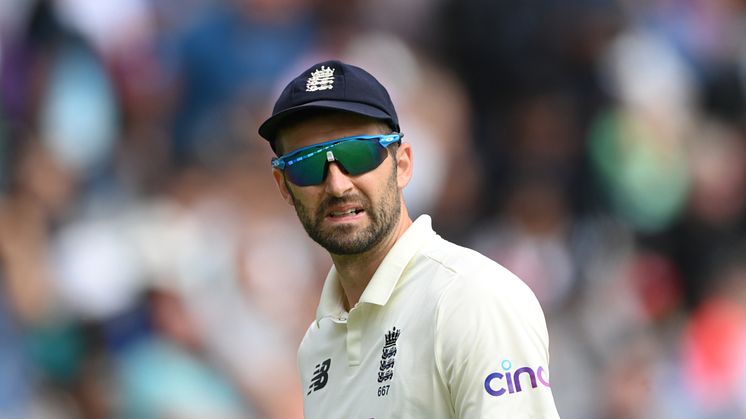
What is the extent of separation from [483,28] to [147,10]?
2.29 m

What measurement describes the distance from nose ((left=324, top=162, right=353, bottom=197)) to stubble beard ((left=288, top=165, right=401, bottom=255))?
23 millimetres

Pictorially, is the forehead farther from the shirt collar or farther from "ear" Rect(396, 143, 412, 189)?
the shirt collar

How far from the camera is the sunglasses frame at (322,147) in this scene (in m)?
2.92

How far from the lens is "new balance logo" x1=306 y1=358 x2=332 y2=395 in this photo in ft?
10.2

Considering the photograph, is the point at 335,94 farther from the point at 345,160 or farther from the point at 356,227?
the point at 356,227

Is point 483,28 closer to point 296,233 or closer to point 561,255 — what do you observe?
point 561,255

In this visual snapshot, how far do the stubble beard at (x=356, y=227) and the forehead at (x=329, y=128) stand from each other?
135mm

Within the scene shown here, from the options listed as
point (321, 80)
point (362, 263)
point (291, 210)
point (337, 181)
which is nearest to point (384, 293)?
point (362, 263)

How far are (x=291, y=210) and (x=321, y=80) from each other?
14.3ft

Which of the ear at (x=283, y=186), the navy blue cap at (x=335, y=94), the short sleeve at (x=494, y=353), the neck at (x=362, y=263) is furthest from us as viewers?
the ear at (x=283, y=186)

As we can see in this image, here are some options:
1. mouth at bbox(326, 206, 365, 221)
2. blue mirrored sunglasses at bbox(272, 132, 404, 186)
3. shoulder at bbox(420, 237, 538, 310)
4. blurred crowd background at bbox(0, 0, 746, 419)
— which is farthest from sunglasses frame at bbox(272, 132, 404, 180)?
blurred crowd background at bbox(0, 0, 746, 419)

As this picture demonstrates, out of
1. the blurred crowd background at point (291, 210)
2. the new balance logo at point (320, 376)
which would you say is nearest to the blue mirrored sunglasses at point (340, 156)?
the new balance logo at point (320, 376)

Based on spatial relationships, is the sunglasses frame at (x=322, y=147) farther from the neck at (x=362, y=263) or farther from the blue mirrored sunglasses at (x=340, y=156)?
the neck at (x=362, y=263)

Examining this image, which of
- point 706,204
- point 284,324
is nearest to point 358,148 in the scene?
point 284,324
